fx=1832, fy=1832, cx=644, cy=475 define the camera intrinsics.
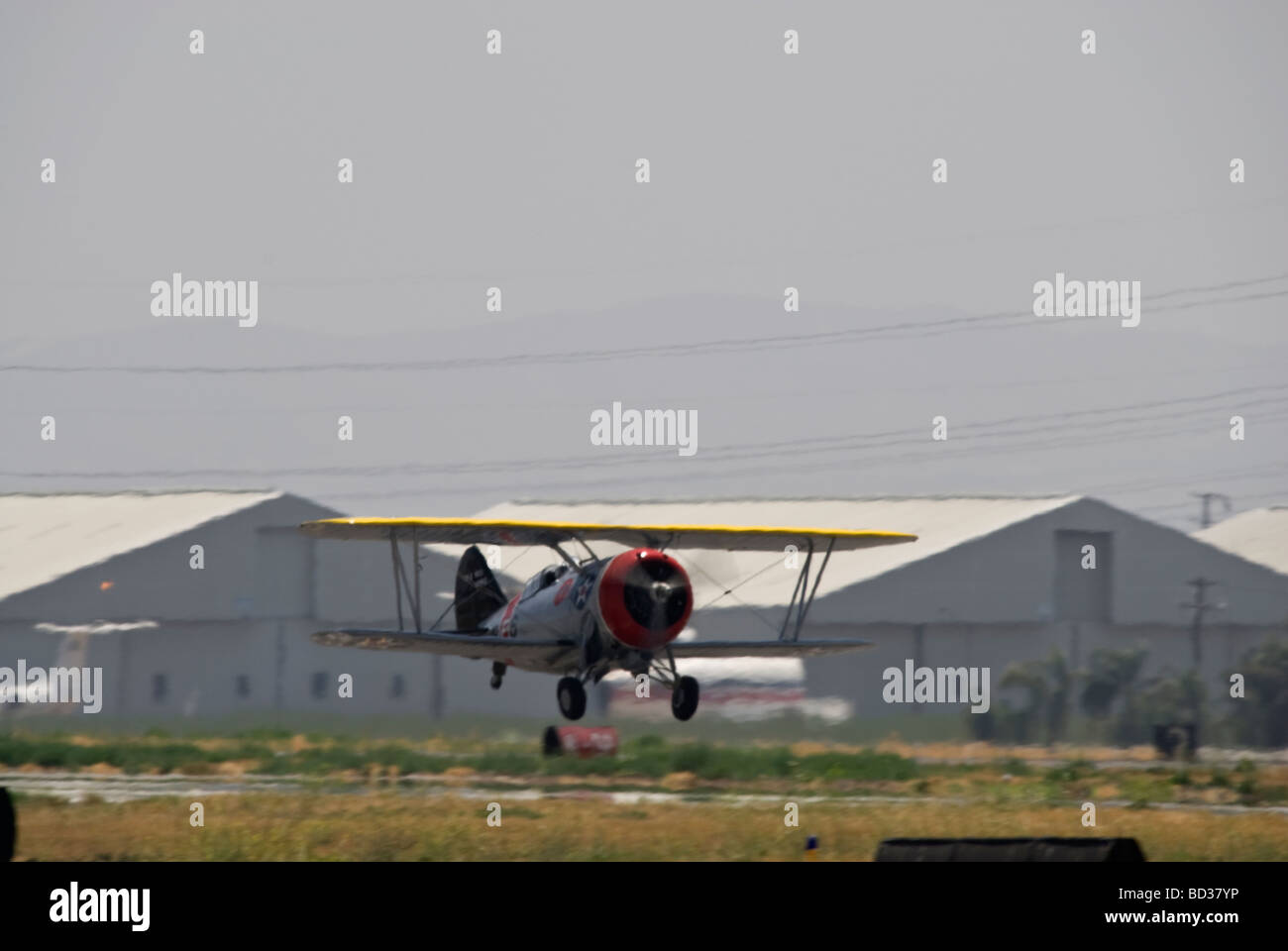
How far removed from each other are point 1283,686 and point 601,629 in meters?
30.4

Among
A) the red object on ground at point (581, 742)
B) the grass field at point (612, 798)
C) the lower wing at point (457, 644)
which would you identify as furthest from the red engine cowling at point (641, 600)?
the red object on ground at point (581, 742)

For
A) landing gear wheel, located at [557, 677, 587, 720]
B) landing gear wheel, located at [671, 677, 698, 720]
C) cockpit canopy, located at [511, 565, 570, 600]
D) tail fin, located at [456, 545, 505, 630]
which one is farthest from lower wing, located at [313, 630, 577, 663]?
tail fin, located at [456, 545, 505, 630]

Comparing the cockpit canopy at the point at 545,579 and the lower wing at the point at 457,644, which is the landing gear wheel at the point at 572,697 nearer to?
the lower wing at the point at 457,644

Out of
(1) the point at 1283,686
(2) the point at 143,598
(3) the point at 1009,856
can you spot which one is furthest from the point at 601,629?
(1) the point at 1283,686

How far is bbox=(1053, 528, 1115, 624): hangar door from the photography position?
189 ft

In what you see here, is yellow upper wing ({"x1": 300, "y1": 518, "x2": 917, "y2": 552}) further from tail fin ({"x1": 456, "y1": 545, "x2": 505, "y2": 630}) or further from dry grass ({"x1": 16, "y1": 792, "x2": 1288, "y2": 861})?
dry grass ({"x1": 16, "y1": 792, "x2": 1288, "y2": 861})

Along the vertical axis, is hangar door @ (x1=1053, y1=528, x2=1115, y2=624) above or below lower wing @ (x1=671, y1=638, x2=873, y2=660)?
above

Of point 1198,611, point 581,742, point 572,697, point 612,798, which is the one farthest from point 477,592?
point 1198,611

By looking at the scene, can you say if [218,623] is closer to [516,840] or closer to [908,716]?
[908,716]

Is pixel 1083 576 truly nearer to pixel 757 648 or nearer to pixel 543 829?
pixel 757 648

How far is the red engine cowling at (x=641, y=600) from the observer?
29.2 meters

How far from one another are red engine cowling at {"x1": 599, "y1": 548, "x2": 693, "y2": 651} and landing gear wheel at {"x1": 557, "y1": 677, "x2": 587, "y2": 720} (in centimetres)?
170

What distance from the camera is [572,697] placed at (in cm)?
3084
